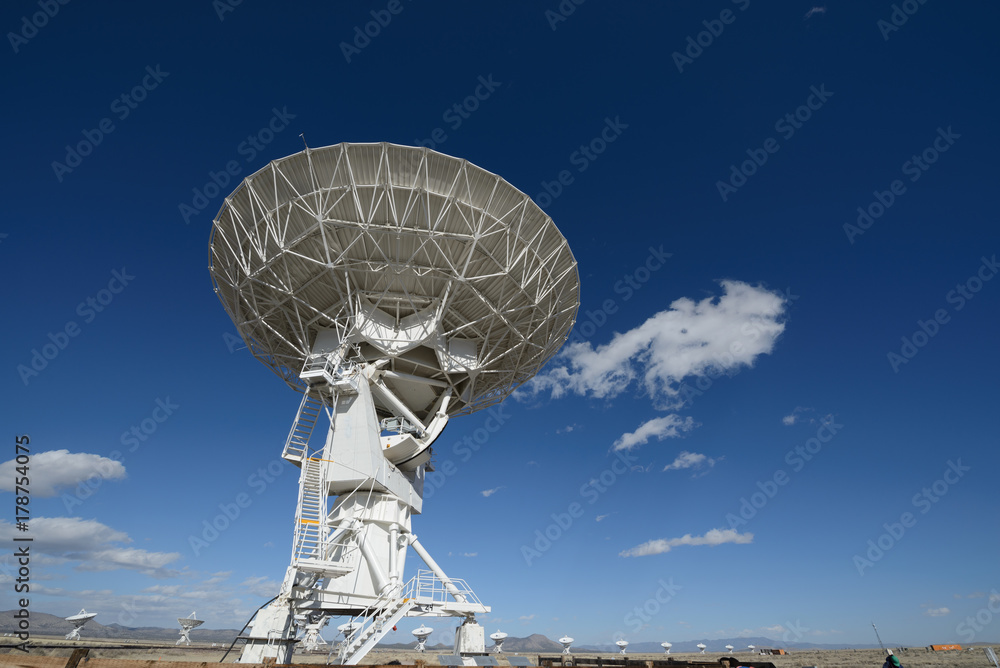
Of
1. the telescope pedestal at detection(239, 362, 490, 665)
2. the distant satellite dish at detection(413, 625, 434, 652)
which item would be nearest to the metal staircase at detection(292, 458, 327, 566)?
the telescope pedestal at detection(239, 362, 490, 665)

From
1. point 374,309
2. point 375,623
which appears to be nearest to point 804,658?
point 375,623

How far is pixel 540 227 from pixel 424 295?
5266 millimetres

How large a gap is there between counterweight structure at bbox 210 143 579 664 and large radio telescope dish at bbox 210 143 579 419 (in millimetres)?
61

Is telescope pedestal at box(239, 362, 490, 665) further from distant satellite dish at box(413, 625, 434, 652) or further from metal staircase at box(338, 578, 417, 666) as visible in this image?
distant satellite dish at box(413, 625, 434, 652)

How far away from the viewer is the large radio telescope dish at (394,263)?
18641 millimetres

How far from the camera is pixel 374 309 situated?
2080 centimetres

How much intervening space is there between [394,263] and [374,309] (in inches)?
86.2

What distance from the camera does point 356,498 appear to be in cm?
1966

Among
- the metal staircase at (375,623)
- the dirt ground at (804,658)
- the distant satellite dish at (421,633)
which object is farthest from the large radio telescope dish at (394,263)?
the distant satellite dish at (421,633)

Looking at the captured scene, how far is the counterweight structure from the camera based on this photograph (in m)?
18.4

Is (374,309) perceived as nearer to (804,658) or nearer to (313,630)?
(313,630)

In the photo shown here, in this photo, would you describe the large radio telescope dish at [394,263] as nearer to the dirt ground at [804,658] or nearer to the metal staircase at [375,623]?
the metal staircase at [375,623]

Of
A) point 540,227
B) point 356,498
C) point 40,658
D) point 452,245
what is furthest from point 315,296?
point 40,658

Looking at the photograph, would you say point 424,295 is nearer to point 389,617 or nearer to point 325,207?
point 325,207
